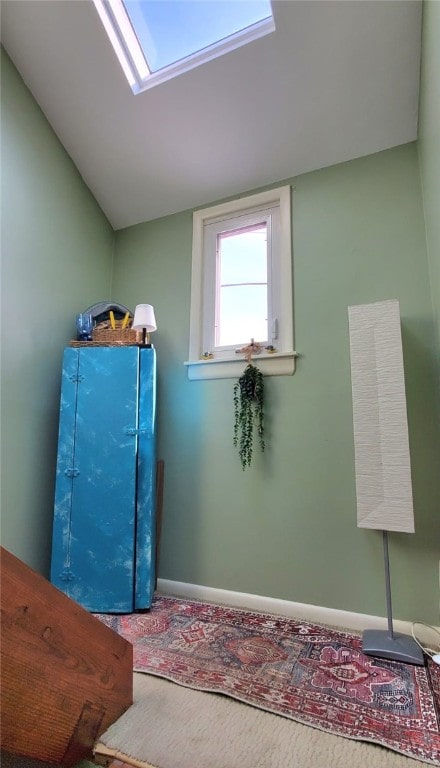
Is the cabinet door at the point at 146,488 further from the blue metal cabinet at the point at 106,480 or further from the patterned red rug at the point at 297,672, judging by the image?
the patterned red rug at the point at 297,672

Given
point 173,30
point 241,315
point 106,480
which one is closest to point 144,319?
point 241,315

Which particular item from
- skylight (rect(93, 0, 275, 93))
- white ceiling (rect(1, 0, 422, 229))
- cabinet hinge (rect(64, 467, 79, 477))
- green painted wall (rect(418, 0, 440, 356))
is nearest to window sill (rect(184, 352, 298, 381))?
green painted wall (rect(418, 0, 440, 356))

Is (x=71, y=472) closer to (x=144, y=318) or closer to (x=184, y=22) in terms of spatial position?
(x=144, y=318)

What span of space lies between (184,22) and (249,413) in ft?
7.35

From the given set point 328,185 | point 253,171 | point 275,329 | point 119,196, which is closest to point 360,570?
A: point 275,329

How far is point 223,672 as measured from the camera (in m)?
1.44

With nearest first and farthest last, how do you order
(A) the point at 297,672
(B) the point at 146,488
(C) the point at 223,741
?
1. (C) the point at 223,741
2. (A) the point at 297,672
3. (B) the point at 146,488

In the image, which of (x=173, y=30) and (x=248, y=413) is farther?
(x=248, y=413)

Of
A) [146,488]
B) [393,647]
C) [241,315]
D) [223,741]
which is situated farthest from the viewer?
[241,315]

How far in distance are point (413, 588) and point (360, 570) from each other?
0.80ft

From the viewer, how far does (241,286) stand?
2.52 m

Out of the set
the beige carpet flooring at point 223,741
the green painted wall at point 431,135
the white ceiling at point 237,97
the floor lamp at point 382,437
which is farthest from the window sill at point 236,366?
the beige carpet flooring at point 223,741

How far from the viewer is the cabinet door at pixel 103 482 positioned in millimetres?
2035

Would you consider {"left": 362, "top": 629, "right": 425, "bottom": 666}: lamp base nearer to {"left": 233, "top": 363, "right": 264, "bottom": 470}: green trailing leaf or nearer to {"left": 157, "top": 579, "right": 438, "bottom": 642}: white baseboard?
{"left": 157, "top": 579, "right": 438, "bottom": 642}: white baseboard
